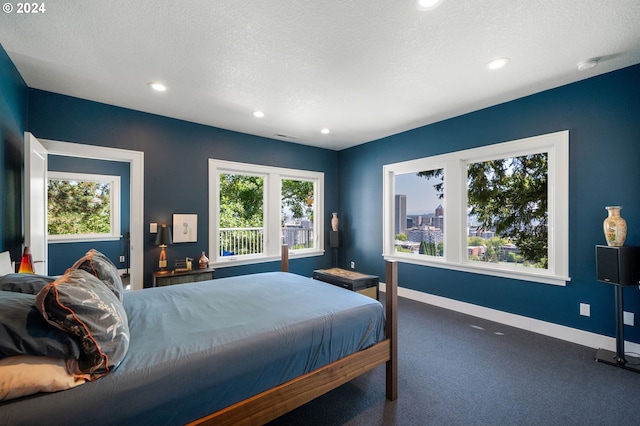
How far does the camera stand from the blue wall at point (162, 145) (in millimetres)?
3271

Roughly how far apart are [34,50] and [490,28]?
3755mm

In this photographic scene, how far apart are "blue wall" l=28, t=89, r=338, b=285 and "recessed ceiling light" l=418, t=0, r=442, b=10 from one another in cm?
346

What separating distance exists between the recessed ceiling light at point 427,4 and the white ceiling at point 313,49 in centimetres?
5

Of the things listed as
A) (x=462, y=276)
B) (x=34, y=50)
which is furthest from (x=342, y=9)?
(x=462, y=276)

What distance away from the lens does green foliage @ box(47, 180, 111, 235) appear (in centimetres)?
545

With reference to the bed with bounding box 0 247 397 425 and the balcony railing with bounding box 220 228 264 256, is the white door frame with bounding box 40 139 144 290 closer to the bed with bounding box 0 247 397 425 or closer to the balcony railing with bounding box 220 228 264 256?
the balcony railing with bounding box 220 228 264 256

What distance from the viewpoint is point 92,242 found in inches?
222

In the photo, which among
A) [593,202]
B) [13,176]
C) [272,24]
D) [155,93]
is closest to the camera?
[272,24]

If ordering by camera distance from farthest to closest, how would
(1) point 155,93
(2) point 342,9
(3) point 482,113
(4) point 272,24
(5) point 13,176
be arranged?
(3) point 482,113
(1) point 155,93
(5) point 13,176
(4) point 272,24
(2) point 342,9

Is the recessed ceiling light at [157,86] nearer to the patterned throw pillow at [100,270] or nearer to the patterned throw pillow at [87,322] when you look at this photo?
the patterned throw pillow at [100,270]

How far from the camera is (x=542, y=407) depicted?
1955 millimetres

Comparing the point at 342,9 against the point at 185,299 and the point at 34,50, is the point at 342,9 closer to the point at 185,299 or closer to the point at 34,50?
the point at 185,299

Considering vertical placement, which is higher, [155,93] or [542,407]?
[155,93]

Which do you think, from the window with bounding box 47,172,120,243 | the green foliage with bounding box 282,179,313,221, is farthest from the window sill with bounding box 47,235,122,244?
the green foliage with bounding box 282,179,313,221
